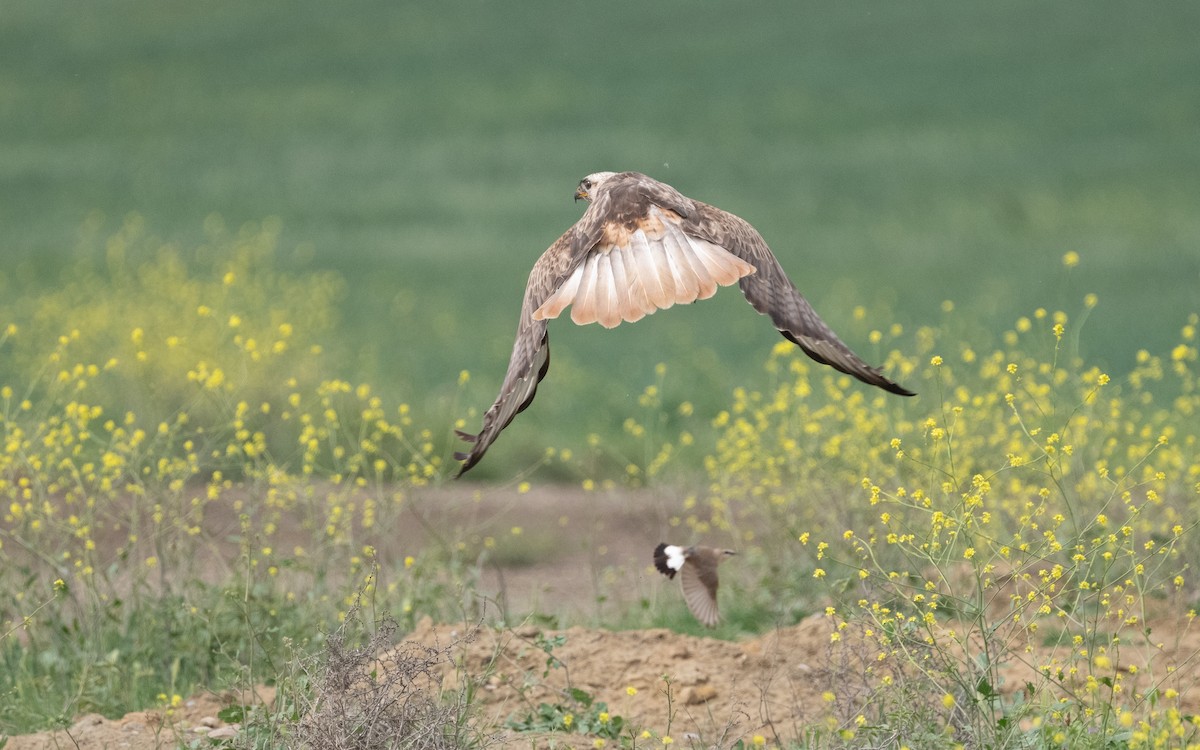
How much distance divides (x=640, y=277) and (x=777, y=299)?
2.06ft

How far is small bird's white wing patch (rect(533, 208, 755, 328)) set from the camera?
4504mm

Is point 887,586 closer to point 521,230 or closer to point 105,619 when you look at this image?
point 105,619

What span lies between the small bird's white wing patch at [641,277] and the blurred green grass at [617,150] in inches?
283

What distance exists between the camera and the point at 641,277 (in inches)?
181

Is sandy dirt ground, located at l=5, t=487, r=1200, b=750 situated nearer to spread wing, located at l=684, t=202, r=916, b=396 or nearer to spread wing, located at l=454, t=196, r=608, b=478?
spread wing, located at l=454, t=196, r=608, b=478

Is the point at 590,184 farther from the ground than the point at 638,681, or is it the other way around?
the point at 590,184

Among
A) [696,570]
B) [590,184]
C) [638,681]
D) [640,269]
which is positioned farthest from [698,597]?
[640,269]

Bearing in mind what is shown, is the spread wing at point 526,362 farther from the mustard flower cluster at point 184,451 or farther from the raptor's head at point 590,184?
the mustard flower cluster at point 184,451

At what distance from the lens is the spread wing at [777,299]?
16.1 ft

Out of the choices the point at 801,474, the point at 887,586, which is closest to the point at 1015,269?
the point at 801,474

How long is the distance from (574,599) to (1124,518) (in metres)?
2.70

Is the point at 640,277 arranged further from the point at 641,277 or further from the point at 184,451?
the point at 184,451

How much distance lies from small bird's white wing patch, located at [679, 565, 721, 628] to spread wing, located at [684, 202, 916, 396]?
1164mm

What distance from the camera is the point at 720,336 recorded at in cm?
1435
